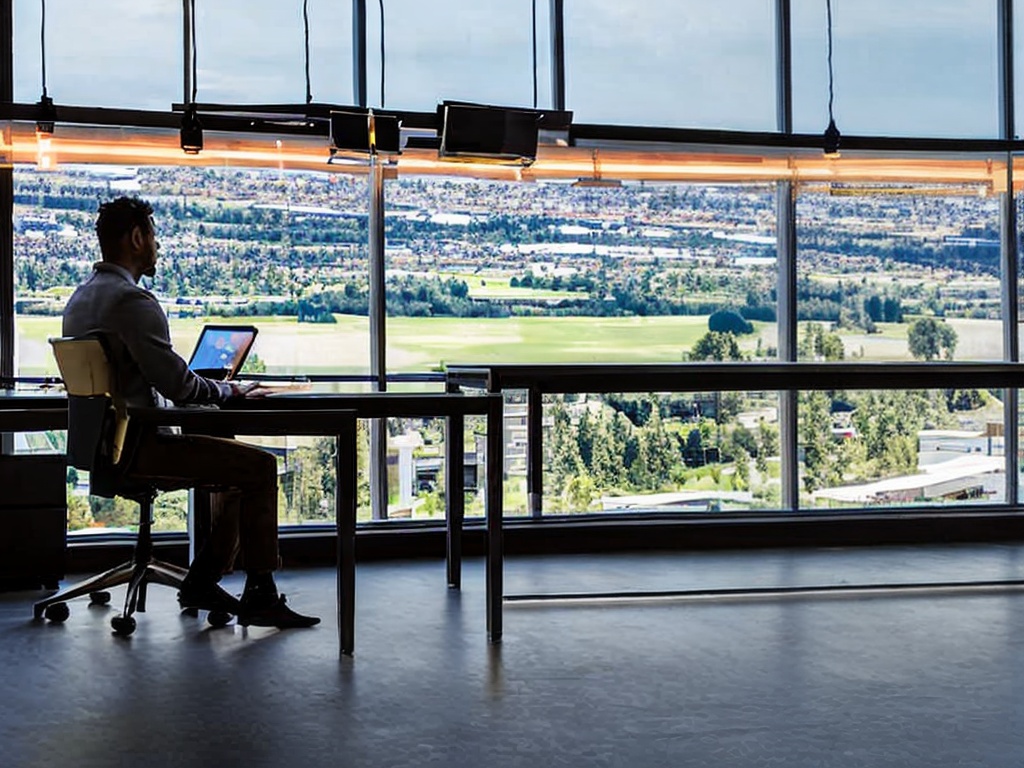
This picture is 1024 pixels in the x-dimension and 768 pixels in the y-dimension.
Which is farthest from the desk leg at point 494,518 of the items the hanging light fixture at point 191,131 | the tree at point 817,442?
the tree at point 817,442

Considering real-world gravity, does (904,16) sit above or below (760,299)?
above

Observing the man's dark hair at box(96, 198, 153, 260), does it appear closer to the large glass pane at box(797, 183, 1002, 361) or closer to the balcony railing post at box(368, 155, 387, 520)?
the balcony railing post at box(368, 155, 387, 520)

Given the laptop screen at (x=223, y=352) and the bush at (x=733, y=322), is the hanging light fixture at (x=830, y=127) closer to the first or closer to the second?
the bush at (x=733, y=322)

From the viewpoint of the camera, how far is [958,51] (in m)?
7.65

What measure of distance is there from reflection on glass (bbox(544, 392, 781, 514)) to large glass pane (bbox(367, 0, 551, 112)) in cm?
168

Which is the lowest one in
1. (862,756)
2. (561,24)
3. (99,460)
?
(862,756)

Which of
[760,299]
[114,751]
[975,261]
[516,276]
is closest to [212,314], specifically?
[516,276]

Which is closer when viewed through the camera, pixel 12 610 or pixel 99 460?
pixel 99 460

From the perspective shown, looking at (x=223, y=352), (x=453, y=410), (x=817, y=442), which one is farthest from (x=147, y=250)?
(x=817, y=442)

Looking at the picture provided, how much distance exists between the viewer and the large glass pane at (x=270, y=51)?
6.94 metres

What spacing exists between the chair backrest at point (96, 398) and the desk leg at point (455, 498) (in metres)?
1.67

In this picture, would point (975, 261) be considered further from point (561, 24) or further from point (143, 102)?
point (143, 102)

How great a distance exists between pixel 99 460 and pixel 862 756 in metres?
2.86

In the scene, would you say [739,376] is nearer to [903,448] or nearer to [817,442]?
[817,442]
